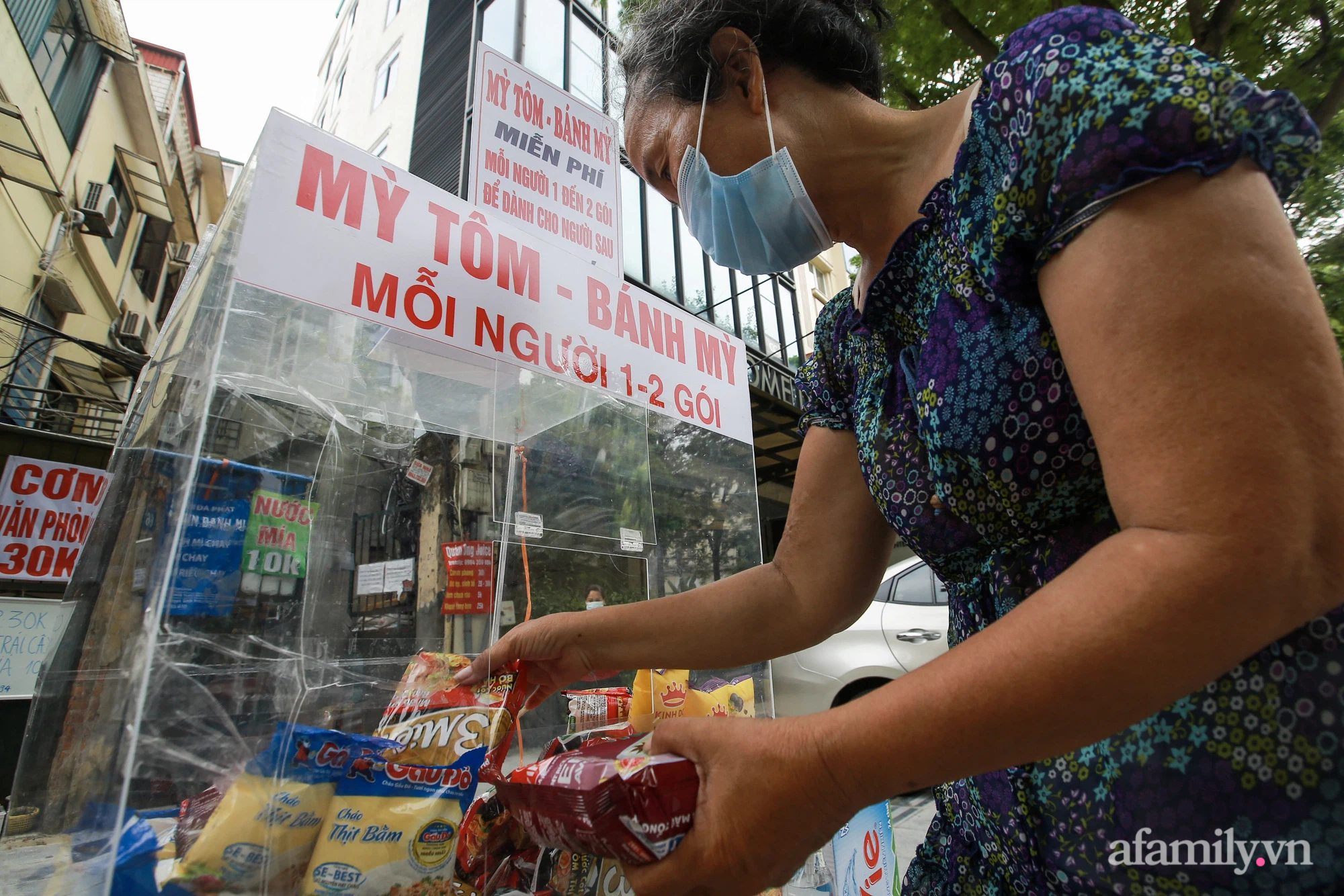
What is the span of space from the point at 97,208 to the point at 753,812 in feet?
34.8

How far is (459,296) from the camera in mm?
1780

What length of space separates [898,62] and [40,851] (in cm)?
506

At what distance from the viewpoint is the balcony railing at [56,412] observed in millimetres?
6035

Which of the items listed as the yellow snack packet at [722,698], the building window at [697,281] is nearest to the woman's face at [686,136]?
the yellow snack packet at [722,698]

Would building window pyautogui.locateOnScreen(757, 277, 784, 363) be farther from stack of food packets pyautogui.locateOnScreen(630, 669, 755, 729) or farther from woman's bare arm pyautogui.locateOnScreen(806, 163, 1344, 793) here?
woman's bare arm pyautogui.locateOnScreen(806, 163, 1344, 793)

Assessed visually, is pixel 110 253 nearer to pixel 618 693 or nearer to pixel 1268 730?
pixel 618 693

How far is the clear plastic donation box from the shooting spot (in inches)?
46.2

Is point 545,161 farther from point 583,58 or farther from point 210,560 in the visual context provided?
point 583,58

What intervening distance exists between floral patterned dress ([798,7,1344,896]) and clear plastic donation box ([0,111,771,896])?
1.00 m

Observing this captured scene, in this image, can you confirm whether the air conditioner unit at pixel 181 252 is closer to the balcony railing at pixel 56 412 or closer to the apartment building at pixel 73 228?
the apartment building at pixel 73 228

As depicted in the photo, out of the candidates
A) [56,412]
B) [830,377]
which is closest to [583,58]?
[56,412]

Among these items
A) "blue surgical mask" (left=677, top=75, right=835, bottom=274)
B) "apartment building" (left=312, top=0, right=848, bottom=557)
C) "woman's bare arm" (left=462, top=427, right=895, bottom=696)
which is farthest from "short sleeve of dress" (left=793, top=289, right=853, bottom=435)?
"apartment building" (left=312, top=0, right=848, bottom=557)

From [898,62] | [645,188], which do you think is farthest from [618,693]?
[645,188]

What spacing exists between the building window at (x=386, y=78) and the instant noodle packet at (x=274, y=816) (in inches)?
453
